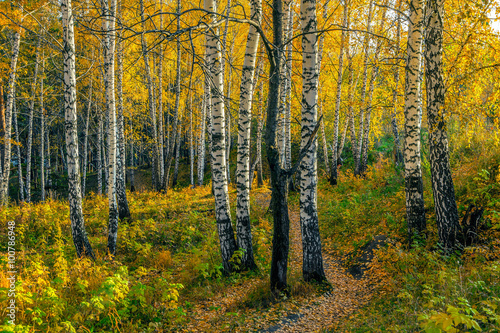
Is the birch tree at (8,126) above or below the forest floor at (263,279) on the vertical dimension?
→ above

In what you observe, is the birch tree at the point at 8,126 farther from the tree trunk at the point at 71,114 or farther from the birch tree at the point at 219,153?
the birch tree at the point at 219,153

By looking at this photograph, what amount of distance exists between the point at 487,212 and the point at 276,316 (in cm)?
482

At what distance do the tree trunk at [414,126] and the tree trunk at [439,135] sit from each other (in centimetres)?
60

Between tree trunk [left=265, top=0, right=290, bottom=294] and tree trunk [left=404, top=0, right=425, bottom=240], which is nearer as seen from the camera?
tree trunk [left=265, top=0, right=290, bottom=294]

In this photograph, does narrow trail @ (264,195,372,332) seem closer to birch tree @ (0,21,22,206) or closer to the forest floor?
the forest floor

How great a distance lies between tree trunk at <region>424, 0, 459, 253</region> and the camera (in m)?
5.42

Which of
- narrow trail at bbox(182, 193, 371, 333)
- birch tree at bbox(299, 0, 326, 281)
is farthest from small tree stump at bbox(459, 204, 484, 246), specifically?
birch tree at bbox(299, 0, 326, 281)

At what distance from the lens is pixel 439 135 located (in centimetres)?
556

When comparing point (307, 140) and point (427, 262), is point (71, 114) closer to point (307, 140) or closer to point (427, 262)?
point (307, 140)

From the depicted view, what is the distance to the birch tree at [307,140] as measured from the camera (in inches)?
216

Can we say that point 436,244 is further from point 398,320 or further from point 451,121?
point 451,121

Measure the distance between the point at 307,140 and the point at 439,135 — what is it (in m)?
2.58

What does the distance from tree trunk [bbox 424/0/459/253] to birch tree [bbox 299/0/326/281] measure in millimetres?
2198

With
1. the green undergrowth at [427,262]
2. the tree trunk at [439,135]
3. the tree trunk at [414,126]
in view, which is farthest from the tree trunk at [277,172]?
the tree trunk at [414,126]
